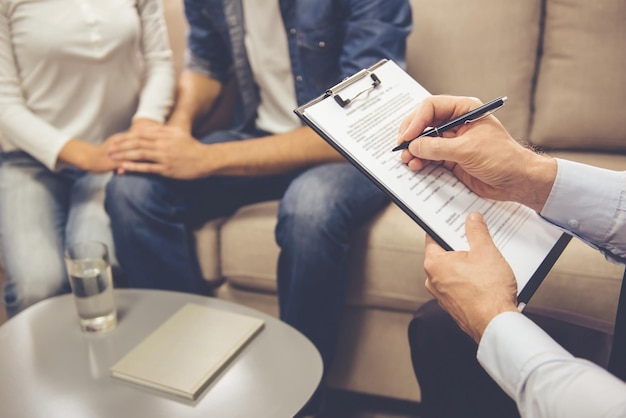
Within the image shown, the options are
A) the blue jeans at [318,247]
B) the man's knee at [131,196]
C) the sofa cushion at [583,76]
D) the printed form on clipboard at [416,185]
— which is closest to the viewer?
the printed form on clipboard at [416,185]

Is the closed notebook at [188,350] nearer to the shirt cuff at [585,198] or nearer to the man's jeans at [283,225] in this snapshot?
the man's jeans at [283,225]

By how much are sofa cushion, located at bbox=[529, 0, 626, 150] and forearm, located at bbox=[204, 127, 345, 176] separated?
1.85 feet

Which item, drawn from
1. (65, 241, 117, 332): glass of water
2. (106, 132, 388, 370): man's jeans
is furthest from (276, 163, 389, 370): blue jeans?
(65, 241, 117, 332): glass of water

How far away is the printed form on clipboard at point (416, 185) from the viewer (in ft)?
2.47

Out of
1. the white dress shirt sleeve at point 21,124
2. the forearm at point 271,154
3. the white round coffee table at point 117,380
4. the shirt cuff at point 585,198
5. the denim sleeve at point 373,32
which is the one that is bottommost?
the white round coffee table at point 117,380

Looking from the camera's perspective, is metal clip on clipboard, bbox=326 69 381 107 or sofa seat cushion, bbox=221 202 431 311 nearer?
metal clip on clipboard, bbox=326 69 381 107

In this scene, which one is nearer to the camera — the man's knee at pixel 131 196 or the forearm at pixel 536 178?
the forearm at pixel 536 178

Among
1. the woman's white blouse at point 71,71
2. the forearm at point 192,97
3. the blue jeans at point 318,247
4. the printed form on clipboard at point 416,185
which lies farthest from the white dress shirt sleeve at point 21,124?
the printed form on clipboard at point 416,185

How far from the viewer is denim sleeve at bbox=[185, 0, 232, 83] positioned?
1536 millimetres

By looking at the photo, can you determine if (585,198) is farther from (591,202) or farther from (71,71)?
(71,71)

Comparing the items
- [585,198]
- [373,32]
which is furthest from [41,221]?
[585,198]

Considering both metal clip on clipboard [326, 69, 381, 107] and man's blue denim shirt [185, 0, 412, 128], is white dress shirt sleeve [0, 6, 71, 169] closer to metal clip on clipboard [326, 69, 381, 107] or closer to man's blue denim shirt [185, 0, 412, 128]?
man's blue denim shirt [185, 0, 412, 128]

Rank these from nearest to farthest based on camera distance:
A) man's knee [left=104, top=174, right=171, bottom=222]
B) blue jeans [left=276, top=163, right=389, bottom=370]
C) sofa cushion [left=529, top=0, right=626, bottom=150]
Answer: blue jeans [left=276, top=163, right=389, bottom=370] → man's knee [left=104, top=174, right=171, bottom=222] → sofa cushion [left=529, top=0, right=626, bottom=150]

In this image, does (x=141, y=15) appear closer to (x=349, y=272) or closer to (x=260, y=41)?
(x=260, y=41)
